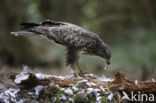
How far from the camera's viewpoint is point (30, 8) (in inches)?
465

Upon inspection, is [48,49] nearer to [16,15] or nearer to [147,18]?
[16,15]

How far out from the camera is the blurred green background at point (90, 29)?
12250 mm

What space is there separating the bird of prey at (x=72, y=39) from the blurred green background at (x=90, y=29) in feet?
18.0

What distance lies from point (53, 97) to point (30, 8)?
7862mm

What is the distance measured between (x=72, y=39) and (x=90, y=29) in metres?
7.64

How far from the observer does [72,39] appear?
5324mm

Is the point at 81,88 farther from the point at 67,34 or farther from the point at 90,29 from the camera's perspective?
the point at 90,29

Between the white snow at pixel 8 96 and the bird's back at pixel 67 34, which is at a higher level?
the bird's back at pixel 67 34

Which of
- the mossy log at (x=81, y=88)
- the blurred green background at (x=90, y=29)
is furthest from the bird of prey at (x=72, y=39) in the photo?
the blurred green background at (x=90, y=29)

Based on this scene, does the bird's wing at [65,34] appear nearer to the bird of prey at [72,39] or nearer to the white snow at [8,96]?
the bird of prey at [72,39]

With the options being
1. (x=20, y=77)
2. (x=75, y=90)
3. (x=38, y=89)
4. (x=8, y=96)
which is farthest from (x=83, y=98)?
(x=8, y=96)

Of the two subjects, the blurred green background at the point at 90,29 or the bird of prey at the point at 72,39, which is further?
the blurred green background at the point at 90,29

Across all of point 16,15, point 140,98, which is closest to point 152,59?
point 16,15

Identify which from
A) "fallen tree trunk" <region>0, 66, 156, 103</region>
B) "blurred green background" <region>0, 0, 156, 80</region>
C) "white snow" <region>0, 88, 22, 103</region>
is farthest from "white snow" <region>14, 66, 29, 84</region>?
"blurred green background" <region>0, 0, 156, 80</region>
